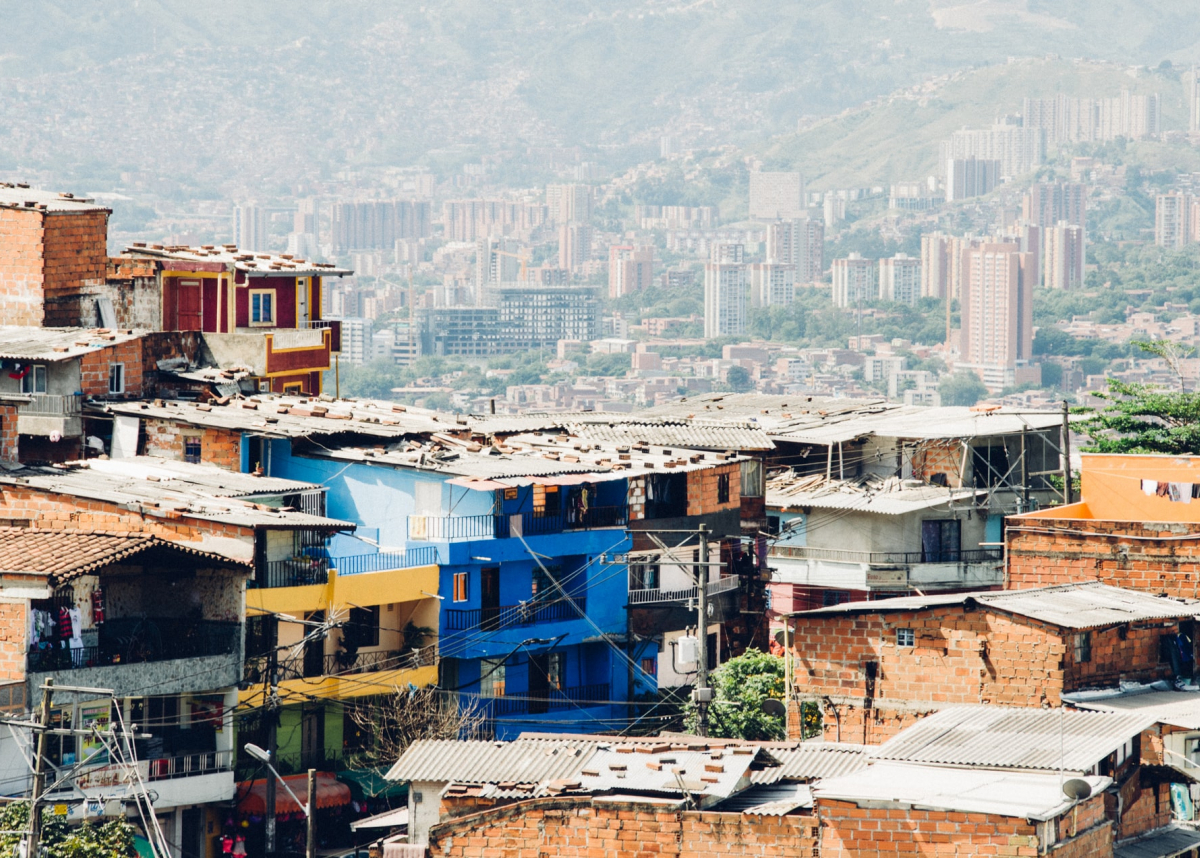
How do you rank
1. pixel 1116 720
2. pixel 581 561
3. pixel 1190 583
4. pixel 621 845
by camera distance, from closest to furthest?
1. pixel 621 845
2. pixel 1116 720
3. pixel 1190 583
4. pixel 581 561

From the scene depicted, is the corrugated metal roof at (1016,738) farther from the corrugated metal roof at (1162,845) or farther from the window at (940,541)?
the window at (940,541)

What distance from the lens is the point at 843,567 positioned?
4888cm

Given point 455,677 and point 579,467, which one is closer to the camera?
point 455,677

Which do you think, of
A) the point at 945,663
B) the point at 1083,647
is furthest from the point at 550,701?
the point at 1083,647

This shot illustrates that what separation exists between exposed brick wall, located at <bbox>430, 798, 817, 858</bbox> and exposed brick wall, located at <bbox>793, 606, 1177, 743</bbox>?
639cm

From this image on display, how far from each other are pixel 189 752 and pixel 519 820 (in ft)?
30.7

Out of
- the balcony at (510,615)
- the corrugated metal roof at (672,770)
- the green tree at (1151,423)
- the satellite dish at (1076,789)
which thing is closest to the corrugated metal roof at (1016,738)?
the satellite dish at (1076,789)

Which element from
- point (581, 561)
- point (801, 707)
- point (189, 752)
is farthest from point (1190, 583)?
point (189, 752)

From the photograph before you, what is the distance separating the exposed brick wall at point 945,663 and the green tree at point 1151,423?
1927 centimetres

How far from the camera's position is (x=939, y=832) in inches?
845

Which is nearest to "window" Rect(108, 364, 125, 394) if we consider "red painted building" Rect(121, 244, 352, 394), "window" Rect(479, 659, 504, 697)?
"red painted building" Rect(121, 244, 352, 394)

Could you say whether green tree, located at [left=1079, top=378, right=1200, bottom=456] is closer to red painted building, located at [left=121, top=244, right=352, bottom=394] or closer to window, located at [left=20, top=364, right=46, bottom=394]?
red painted building, located at [left=121, top=244, right=352, bottom=394]

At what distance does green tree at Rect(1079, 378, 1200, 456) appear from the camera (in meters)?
48.2

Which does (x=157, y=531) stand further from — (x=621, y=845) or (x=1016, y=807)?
(x=1016, y=807)
